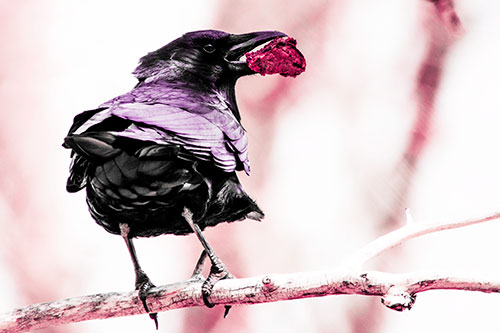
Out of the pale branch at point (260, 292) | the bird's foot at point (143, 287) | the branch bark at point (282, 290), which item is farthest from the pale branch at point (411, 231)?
the bird's foot at point (143, 287)

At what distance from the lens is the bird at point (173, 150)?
88 cm

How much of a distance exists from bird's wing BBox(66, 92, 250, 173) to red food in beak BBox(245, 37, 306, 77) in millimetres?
89

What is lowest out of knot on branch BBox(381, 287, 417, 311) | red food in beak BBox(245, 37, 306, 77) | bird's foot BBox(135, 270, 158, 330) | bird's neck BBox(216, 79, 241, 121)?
bird's foot BBox(135, 270, 158, 330)

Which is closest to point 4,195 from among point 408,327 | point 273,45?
point 273,45

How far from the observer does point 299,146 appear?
123cm

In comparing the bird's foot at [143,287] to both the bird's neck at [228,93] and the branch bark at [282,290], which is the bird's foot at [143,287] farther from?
the bird's neck at [228,93]

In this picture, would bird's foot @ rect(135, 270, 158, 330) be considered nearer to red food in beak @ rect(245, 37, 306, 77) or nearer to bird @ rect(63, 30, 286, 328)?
bird @ rect(63, 30, 286, 328)

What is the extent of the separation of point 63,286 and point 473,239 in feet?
2.34

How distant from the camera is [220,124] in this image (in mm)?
961

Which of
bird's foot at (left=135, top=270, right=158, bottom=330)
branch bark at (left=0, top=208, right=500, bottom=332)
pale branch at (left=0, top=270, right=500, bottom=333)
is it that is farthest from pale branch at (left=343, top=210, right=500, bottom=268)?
bird's foot at (left=135, top=270, right=158, bottom=330)

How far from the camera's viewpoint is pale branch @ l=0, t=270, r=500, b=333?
2.50 feet

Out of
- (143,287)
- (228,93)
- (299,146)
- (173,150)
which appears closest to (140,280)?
(143,287)

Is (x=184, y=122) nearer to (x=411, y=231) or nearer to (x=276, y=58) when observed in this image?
(x=276, y=58)

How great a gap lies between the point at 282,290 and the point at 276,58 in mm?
344
